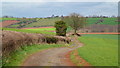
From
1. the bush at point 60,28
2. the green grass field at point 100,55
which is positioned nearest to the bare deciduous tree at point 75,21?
the bush at point 60,28

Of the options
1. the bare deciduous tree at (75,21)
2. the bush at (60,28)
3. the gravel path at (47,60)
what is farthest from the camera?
the bare deciduous tree at (75,21)

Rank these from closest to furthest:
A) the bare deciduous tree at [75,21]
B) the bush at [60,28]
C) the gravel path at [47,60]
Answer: the gravel path at [47,60] → the bush at [60,28] → the bare deciduous tree at [75,21]

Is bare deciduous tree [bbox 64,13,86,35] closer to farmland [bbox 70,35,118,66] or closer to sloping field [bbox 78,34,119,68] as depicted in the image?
sloping field [bbox 78,34,119,68]

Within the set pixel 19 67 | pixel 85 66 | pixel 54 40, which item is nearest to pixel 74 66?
pixel 85 66

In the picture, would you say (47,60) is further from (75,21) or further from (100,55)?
(75,21)

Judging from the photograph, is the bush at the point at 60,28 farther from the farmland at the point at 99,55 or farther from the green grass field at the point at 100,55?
the farmland at the point at 99,55

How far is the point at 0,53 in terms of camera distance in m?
17.2

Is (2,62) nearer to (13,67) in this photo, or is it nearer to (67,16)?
(13,67)

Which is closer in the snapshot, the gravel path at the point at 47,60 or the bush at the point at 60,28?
the gravel path at the point at 47,60

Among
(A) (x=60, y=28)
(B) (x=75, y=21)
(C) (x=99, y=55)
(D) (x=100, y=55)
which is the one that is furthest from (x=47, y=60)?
(B) (x=75, y=21)

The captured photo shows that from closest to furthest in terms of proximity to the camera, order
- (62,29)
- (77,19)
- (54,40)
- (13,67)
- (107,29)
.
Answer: (13,67) → (54,40) → (62,29) → (77,19) → (107,29)

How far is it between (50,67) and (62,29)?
145 ft

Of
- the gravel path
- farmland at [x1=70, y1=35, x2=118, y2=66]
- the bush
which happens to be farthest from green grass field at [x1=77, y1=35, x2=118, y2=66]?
the bush

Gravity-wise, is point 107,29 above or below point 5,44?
below
